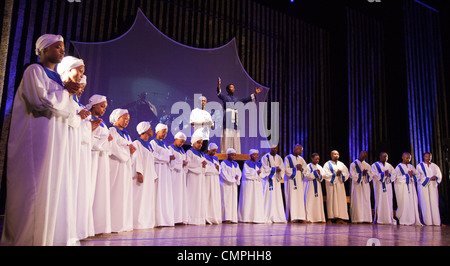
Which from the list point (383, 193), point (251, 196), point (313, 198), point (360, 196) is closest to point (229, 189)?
point (251, 196)

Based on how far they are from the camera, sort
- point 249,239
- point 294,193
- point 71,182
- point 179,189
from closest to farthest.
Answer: point 71,182 < point 249,239 < point 179,189 < point 294,193

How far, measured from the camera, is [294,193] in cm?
893

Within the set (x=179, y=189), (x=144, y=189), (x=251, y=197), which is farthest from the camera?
(x=251, y=197)

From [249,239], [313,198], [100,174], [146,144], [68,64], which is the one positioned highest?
[68,64]

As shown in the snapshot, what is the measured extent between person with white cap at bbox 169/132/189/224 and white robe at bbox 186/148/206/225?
199 mm

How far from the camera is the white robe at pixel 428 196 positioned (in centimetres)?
959

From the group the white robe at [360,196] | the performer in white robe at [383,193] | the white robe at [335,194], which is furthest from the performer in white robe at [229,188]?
the performer in white robe at [383,193]

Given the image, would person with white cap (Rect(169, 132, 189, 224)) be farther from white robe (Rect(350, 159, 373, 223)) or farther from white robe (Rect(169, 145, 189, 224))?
white robe (Rect(350, 159, 373, 223))

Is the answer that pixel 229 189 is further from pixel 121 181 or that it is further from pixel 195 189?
pixel 121 181

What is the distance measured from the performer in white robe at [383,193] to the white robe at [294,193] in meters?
2.05

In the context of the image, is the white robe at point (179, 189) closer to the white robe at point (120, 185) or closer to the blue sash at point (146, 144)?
the blue sash at point (146, 144)

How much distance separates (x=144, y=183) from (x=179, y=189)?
1.06 metres
